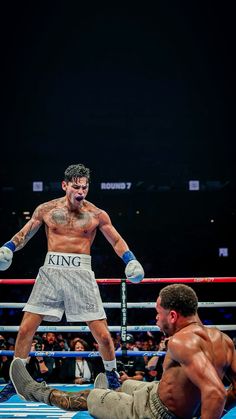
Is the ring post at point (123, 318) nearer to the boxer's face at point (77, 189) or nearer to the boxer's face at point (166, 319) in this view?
the boxer's face at point (77, 189)

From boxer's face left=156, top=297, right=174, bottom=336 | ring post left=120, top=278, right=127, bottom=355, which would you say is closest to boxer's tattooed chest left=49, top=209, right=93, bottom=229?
ring post left=120, top=278, right=127, bottom=355

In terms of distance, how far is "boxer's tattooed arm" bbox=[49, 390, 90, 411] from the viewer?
118 inches

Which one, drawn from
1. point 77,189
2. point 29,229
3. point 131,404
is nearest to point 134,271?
point 77,189

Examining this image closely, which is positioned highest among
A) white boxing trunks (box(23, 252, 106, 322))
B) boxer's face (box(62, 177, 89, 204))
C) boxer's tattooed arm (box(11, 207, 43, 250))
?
boxer's face (box(62, 177, 89, 204))

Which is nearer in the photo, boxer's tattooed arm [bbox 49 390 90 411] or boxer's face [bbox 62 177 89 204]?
boxer's tattooed arm [bbox 49 390 90 411]

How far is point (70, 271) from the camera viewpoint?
3873mm

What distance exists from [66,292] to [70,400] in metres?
0.92

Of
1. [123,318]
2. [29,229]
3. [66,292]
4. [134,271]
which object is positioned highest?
[29,229]

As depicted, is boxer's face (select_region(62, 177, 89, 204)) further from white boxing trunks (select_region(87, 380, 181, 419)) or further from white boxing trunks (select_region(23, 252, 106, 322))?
white boxing trunks (select_region(87, 380, 181, 419))

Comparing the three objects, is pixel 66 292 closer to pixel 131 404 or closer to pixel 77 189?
pixel 77 189

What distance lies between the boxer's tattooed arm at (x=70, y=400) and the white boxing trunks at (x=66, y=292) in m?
0.78

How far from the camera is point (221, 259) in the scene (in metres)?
15.3

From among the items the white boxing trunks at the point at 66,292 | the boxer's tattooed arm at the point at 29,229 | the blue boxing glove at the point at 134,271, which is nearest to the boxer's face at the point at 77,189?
the boxer's tattooed arm at the point at 29,229

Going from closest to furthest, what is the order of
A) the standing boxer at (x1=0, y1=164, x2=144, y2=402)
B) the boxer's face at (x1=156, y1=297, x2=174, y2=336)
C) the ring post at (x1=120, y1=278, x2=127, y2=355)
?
the boxer's face at (x1=156, y1=297, x2=174, y2=336) → the standing boxer at (x1=0, y1=164, x2=144, y2=402) → the ring post at (x1=120, y1=278, x2=127, y2=355)
